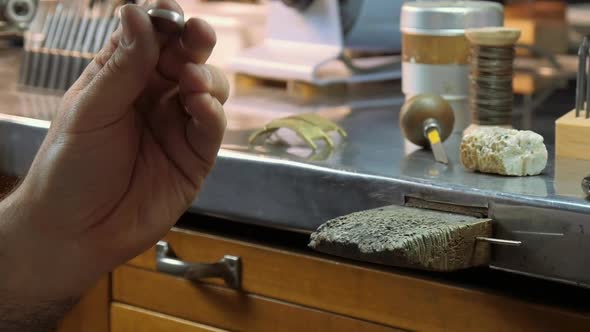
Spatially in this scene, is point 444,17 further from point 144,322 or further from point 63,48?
point 63,48

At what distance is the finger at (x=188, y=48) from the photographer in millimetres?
849

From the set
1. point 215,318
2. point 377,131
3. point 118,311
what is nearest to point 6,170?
point 118,311

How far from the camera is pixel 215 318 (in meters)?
1.29

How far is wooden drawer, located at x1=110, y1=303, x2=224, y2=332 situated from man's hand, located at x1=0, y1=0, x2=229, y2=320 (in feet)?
1.03

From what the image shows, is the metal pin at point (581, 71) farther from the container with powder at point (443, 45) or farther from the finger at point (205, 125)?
the finger at point (205, 125)

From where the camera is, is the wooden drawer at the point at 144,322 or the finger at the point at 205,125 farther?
the wooden drawer at the point at 144,322

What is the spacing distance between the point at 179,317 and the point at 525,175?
1.49ft

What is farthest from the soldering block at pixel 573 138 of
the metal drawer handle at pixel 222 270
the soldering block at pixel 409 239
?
the metal drawer handle at pixel 222 270

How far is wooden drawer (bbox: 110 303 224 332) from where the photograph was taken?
131 cm

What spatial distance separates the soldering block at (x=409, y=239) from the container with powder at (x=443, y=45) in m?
0.35

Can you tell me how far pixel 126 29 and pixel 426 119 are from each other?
529 millimetres

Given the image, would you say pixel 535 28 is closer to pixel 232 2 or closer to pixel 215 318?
pixel 232 2

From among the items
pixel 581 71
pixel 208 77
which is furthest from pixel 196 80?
pixel 581 71

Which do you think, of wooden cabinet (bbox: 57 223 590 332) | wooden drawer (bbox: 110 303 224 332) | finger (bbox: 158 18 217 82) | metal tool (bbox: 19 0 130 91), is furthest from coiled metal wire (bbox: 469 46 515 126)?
metal tool (bbox: 19 0 130 91)
